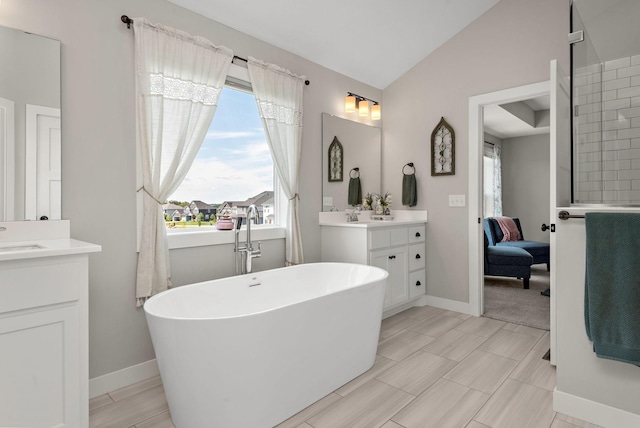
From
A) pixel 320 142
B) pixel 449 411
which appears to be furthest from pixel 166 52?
pixel 449 411

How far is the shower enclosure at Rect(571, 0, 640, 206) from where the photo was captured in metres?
2.04

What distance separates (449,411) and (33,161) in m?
2.61

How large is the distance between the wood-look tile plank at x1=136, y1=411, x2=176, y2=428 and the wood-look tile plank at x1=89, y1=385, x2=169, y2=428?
0.03 metres

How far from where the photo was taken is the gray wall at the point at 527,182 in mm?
6473

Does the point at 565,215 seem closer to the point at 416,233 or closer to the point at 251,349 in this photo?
the point at 251,349

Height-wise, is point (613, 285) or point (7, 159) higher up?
point (7, 159)

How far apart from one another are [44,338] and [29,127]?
1.14 meters

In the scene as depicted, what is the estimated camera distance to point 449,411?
193 centimetres

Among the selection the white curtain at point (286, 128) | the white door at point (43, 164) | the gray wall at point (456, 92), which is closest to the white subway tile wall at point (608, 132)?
the gray wall at point (456, 92)

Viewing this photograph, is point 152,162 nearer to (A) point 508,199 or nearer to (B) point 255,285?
(B) point 255,285

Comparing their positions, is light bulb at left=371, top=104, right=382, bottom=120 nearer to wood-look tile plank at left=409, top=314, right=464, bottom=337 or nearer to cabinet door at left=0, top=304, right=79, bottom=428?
wood-look tile plank at left=409, top=314, right=464, bottom=337

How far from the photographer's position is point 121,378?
87.0 inches

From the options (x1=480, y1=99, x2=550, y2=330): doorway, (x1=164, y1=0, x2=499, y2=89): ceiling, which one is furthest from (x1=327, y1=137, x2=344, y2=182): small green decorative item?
(x1=480, y1=99, x2=550, y2=330): doorway

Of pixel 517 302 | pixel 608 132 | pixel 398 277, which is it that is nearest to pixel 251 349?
pixel 398 277
